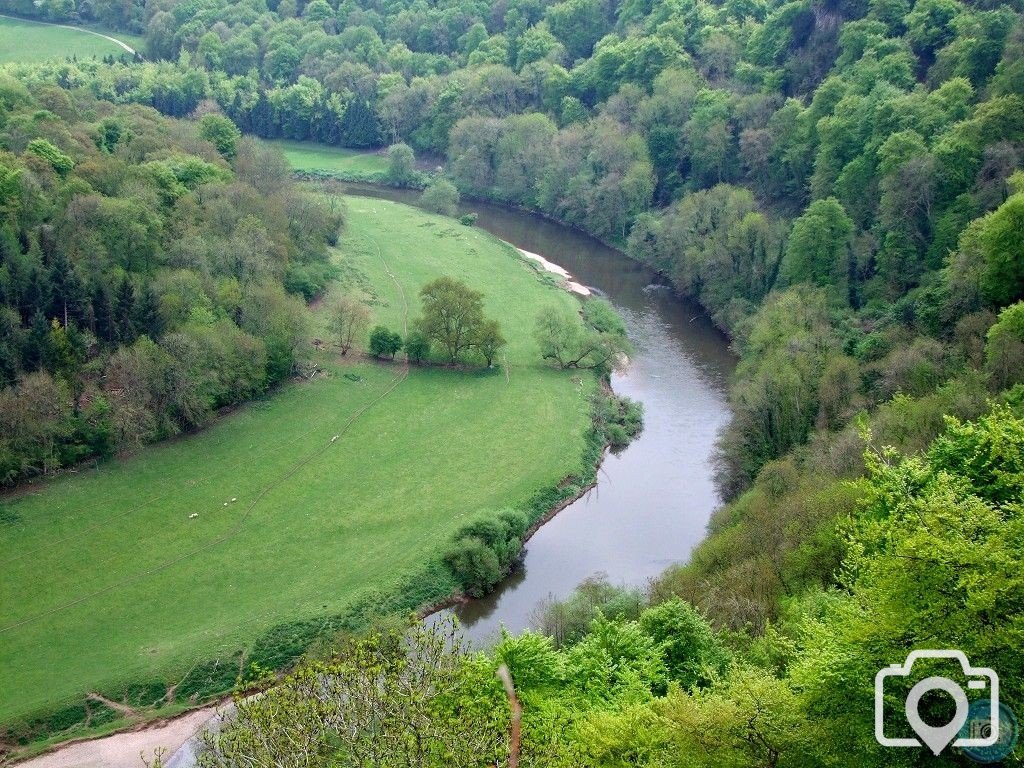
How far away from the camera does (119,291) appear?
186ft

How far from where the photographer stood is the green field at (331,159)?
122 meters

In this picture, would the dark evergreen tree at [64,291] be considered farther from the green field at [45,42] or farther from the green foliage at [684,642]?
the green field at [45,42]

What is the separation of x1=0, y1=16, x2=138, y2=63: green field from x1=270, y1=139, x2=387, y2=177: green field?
34.9 meters

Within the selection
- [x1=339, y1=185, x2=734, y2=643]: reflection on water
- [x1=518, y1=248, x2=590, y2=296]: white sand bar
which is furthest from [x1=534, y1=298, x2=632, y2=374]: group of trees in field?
[x1=518, y1=248, x2=590, y2=296]: white sand bar

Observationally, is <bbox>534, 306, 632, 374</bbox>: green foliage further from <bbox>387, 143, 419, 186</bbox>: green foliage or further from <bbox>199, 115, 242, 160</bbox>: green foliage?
<bbox>387, 143, 419, 186</bbox>: green foliage

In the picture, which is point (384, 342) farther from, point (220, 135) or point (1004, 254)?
point (1004, 254)

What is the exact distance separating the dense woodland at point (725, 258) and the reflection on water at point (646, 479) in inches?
122

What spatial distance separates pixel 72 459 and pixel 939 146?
56327 millimetres

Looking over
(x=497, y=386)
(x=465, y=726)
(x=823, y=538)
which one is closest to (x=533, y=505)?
(x=497, y=386)

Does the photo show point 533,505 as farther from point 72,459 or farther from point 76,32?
point 76,32

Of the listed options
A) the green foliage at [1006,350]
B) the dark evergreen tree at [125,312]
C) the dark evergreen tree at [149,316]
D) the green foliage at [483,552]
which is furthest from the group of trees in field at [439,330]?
the green foliage at [1006,350]

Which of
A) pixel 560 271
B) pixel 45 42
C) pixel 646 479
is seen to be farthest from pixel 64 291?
pixel 45 42

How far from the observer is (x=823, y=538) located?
109 feet

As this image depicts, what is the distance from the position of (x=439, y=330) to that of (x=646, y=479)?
19.2 meters
